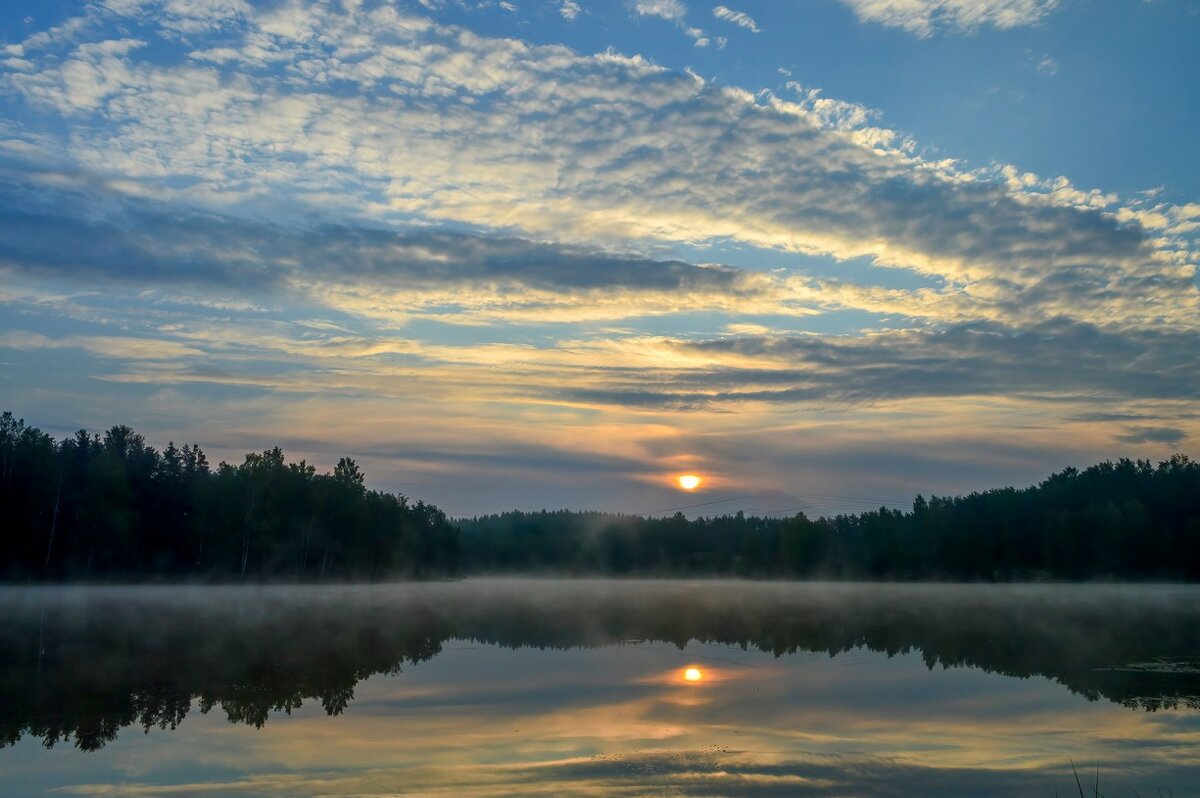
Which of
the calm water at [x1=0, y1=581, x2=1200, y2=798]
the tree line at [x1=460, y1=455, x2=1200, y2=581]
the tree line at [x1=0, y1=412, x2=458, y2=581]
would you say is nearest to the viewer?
the calm water at [x1=0, y1=581, x2=1200, y2=798]

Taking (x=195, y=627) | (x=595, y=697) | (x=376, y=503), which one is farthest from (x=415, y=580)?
(x=595, y=697)

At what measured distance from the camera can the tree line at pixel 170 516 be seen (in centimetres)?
6166

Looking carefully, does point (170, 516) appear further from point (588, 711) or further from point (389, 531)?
point (588, 711)

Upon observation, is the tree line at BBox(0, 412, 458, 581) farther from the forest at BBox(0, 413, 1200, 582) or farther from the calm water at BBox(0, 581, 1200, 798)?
the calm water at BBox(0, 581, 1200, 798)

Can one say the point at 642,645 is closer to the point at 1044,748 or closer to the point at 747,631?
the point at 747,631

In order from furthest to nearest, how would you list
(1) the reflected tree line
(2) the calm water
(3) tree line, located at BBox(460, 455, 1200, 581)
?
(3) tree line, located at BBox(460, 455, 1200, 581)
(1) the reflected tree line
(2) the calm water

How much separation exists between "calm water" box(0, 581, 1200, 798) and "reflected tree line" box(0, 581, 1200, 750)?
0.14m

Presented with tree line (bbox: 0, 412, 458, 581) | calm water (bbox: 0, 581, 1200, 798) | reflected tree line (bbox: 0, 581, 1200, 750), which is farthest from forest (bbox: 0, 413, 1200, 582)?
calm water (bbox: 0, 581, 1200, 798)

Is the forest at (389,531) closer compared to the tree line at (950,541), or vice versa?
the forest at (389,531)

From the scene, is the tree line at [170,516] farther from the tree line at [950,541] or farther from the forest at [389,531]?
the tree line at [950,541]

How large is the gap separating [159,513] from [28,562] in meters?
12.2

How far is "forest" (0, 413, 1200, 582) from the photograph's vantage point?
208ft

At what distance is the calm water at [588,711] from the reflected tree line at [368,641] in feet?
0.47

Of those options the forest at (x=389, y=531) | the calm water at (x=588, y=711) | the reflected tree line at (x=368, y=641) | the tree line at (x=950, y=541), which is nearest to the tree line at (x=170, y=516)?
the forest at (x=389, y=531)
